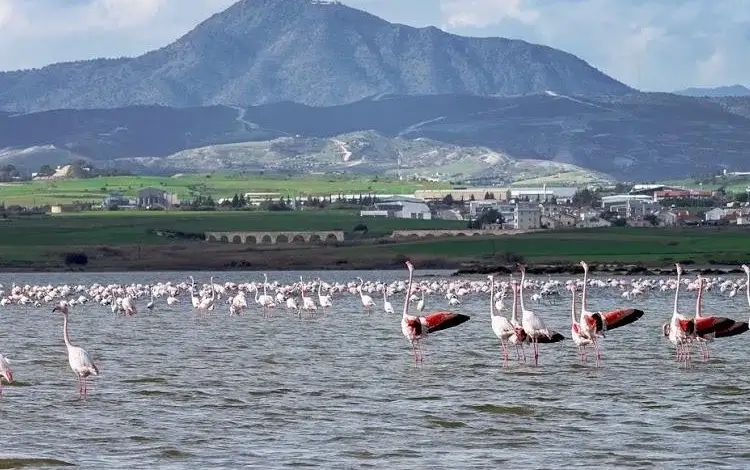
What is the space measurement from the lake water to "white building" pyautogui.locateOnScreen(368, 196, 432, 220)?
124795 mm

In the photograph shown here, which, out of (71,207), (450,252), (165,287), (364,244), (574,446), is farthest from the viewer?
(71,207)

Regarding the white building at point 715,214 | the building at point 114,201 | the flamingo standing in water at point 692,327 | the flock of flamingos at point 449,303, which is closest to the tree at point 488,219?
the white building at point 715,214

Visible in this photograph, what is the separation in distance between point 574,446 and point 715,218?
14161cm

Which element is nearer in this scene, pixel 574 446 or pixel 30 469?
pixel 30 469

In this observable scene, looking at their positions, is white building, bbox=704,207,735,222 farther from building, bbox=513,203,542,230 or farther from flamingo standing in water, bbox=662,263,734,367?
flamingo standing in water, bbox=662,263,734,367

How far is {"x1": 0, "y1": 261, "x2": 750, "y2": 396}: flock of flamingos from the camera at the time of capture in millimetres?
31422

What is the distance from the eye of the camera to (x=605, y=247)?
11231 centimetres

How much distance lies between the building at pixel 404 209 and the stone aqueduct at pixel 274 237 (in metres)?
30.4

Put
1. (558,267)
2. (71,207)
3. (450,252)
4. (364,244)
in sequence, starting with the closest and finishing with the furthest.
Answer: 1. (558,267)
2. (450,252)
3. (364,244)
4. (71,207)

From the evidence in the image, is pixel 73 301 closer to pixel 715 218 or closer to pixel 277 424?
pixel 277 424

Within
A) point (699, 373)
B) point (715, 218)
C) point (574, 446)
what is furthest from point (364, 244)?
point (574, 446)

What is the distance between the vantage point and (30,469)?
66.8 ft

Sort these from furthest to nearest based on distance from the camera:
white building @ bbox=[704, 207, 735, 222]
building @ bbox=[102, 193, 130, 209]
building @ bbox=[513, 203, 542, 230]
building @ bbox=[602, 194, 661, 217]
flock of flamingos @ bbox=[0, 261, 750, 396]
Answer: building @ bbox=[102, 193, 130, 209], building @ bbox=[602, 194, 661, 217], white building @ bbox=[704, 207, 735, 222], building @ bbox=[513, 203, 542, 230], flock of flamingos @ bbox=[0, 261, 750, 396]

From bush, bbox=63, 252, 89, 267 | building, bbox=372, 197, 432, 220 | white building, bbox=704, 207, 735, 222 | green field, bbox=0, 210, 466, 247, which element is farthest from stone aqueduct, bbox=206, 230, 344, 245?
white building, bbox=704, 207, 735, 222
